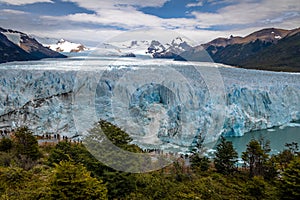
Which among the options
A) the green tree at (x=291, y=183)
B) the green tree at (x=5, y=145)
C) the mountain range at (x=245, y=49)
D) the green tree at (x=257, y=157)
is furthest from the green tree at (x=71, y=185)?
the mountain range at (x=245, y=49)

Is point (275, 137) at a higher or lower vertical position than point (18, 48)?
lower

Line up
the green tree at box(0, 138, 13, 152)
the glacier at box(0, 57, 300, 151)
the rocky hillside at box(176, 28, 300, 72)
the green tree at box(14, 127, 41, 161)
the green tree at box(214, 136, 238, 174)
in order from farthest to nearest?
1. the rocky hillside at box(176, 28, 300, 72)
2. the glacier at box(0, 57, 300, 151)
3. the green tree at box(0, 138, 13, 152)
4. the green tree at box(214, 136, 238, 174)
5. the green tree at box(14, 127, 41, 161)

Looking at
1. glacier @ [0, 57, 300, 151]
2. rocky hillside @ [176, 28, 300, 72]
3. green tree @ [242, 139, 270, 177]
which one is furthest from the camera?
rocky hillside @ [176, 28, 300, 72]

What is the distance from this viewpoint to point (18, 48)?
5119 centimetres

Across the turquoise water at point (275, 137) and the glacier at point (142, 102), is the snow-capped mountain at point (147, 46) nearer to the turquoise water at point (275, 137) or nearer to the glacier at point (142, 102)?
the glacier at point (142, 102)

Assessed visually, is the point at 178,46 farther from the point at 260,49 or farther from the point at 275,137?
the point at 260,49

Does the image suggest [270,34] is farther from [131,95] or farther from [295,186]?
[295,186]

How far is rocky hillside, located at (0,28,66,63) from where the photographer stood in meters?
45.9

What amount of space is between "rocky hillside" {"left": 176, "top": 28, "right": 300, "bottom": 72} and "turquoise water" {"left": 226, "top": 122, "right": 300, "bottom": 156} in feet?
128

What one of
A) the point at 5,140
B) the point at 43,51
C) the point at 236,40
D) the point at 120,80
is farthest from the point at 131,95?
the point at 236,40

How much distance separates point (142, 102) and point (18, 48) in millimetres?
42758

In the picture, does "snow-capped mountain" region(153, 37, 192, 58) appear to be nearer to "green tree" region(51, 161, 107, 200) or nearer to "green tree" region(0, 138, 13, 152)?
"green tree" region(51, 161, 107, 200)

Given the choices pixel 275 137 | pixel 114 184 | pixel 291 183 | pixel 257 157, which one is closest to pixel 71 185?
pixel 114 184

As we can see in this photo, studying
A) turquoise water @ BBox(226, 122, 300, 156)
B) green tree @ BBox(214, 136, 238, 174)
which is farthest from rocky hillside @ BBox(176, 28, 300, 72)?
green tree @ BBox(214, 136, 238, 174)
